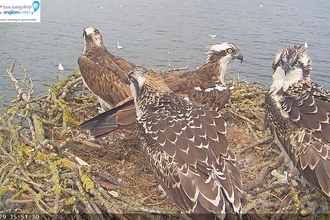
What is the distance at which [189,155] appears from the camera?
3.93 metres

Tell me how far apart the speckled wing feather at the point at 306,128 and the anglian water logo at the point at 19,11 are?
409 inches

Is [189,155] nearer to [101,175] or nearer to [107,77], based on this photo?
[101,175]

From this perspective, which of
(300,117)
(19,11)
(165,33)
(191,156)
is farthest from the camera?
(165,33)

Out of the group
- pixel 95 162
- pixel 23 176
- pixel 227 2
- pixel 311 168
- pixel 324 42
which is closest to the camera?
pixel 311 168

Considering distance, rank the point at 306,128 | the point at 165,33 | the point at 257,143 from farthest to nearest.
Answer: the point at 165,33, the point at 257,143, the point at 306,128

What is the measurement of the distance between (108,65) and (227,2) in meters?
14.9

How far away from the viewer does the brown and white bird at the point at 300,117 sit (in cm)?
407

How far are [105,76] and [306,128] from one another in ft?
10.8

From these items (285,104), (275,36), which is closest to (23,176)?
(285,104)

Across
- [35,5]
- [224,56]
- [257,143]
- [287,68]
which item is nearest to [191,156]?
[287,68]

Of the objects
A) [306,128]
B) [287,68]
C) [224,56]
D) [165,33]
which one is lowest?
[165,33]

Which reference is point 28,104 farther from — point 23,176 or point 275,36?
point 275,36

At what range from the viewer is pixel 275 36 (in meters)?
13.4

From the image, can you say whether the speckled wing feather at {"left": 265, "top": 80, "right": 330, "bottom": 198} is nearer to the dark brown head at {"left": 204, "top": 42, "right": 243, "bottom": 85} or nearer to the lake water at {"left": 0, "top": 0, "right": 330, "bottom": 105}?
the dark brown head at {"left": 204, "top": 42, "right": 243, "bottom": 85}
